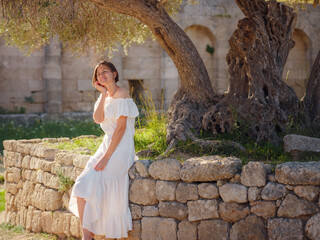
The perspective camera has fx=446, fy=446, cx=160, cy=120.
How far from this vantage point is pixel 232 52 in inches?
304

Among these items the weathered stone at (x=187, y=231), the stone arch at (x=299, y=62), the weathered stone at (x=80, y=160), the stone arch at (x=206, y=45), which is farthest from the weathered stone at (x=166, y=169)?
the stone arch at (x=299, y=62)

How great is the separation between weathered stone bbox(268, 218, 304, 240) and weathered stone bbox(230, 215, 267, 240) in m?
0.09

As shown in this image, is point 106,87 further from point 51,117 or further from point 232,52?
point 51,117

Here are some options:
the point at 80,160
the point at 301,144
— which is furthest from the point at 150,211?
the point at 301,144

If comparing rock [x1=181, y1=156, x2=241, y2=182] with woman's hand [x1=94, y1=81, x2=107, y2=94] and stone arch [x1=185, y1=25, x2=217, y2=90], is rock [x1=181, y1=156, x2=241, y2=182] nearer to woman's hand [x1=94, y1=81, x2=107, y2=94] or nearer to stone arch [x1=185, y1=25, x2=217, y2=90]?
woman's hand [x1=94, y1=81, x2=107, y2=94]

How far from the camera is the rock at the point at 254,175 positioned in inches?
→ 190

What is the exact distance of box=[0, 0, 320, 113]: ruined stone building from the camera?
51.6 feet

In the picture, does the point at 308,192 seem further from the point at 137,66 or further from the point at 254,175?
the point at 137,66

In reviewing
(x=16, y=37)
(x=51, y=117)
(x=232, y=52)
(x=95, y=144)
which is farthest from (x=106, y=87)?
(x=51, y=117)

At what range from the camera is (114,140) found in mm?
5309

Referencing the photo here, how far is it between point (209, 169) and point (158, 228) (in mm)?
975

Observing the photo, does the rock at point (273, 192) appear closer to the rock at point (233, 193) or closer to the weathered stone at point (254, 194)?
the weathered stone at point (254, 194)

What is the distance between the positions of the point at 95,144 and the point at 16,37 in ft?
9.49

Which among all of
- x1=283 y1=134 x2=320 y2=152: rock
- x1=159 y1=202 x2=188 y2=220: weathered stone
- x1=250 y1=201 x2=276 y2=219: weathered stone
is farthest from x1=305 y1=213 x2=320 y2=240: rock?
x1=283 y1=134 x2=320 y2=152: rock
